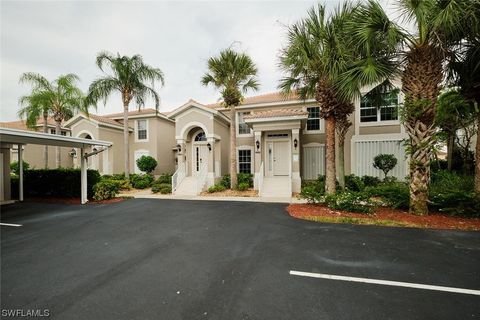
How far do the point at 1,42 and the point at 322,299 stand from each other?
47.7ft

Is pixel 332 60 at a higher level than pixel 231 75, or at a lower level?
lower

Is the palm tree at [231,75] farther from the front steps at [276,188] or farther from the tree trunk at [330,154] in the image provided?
the tree trunk at [330,154]

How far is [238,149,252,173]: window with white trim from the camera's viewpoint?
1564 centimetres

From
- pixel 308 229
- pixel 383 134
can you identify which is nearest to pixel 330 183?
pixel 308 229

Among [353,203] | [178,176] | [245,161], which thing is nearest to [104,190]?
[178,176]

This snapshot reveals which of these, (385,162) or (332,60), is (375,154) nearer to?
(385,162)

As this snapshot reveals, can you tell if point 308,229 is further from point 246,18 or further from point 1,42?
point 1,42

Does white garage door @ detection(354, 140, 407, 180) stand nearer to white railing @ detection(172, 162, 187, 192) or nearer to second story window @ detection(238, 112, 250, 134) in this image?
second story window @ detection(238, 112, 250, 134)

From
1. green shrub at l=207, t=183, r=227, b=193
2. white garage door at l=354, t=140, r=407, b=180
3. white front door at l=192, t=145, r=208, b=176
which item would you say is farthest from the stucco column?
white front door at l=192, t=145, r=208, b=176

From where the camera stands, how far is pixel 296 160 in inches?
486

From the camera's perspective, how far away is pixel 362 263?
12.5 feet

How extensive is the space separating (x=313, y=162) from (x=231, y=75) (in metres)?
8.11

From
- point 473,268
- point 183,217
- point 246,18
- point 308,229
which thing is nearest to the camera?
point 473,268

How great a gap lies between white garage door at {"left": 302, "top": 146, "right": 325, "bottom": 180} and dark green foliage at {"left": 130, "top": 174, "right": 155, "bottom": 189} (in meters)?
11.9
